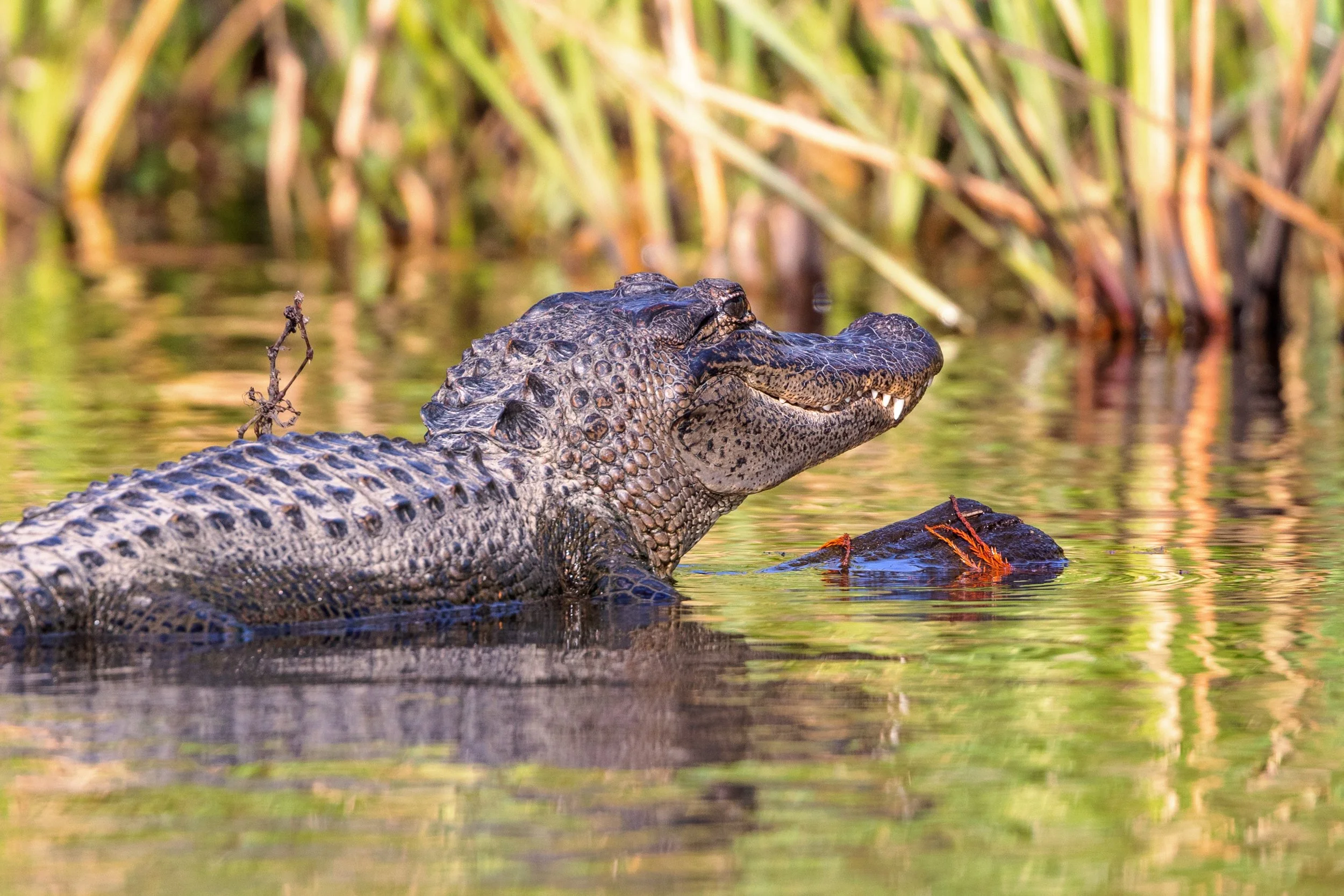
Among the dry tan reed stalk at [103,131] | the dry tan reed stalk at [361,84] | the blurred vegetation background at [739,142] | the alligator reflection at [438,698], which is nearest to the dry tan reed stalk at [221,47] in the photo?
the blurred vegetation background at [739,142]

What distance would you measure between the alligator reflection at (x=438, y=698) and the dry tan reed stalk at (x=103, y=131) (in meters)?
11.6

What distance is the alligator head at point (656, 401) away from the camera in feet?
17.5

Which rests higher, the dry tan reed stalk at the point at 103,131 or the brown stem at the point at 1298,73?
the dry tan reed stalk at the point at 103,131

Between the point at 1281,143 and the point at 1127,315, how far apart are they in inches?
50.1

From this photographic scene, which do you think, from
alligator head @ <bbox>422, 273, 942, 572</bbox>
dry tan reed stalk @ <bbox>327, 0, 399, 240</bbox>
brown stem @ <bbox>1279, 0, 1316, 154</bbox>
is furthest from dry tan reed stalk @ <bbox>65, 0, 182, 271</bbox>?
alligator head @ <bbox>422, 273, 942, 572</bbox>

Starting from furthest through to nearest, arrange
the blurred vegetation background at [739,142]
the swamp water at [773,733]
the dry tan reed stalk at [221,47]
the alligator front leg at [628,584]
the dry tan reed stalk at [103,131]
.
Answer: the dry tan reed stalk at [221,47] < the dry tan reed stalk at [103,131] < the blurred vegetation background at [739,142] < the alligator front leg at [628,584] < the swamp water at [773,733]

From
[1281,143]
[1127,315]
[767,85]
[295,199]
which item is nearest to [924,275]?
[767,85]

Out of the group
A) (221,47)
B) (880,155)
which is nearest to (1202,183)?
(880,155)

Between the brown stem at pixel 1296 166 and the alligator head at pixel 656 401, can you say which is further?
the brown stem at pixel 1296 166

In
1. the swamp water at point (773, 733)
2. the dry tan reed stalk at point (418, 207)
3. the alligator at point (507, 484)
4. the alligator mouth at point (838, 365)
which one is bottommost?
the swamp water at point (773, 733)

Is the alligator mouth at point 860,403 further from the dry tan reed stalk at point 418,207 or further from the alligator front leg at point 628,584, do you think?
the dry tan reed stalk at point 418,207

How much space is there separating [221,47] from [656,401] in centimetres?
1534

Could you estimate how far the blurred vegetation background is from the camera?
32.3 feet

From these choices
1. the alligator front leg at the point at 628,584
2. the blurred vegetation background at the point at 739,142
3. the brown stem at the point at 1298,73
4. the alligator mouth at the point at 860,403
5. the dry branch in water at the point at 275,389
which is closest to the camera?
the alligator front leg at the point at 628,584
